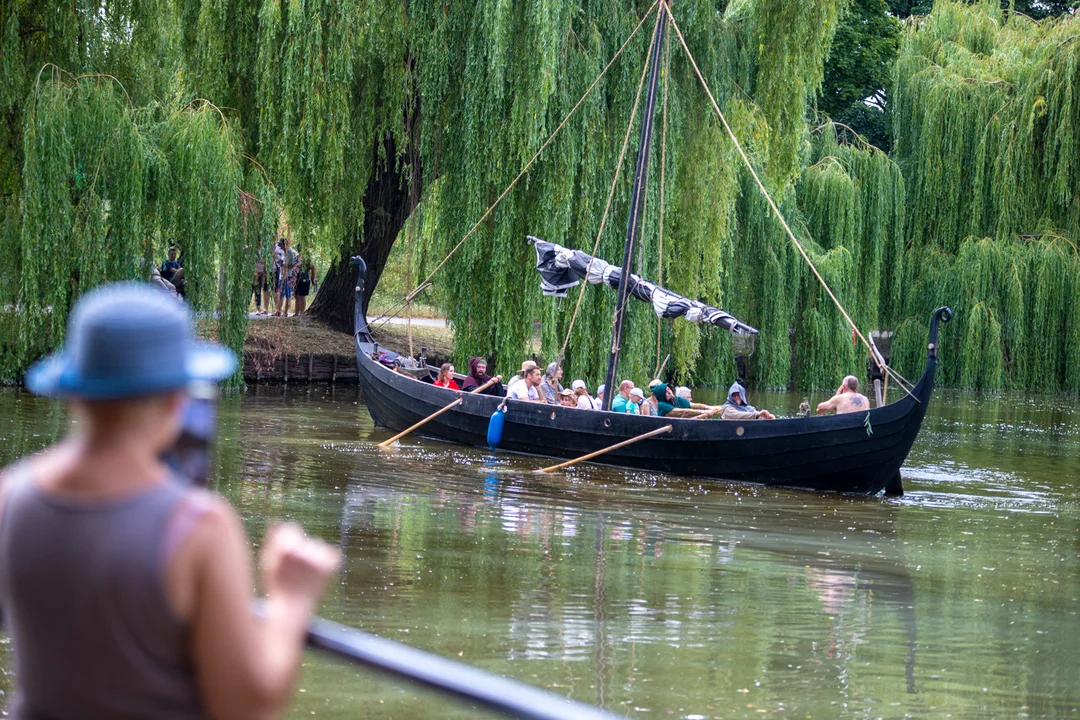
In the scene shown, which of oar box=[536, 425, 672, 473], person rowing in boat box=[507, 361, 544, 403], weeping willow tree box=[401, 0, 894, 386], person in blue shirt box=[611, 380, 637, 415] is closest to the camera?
oar box=[536, 425, 672, 473]

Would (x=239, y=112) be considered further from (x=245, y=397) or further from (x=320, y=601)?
(x=320, y=601)

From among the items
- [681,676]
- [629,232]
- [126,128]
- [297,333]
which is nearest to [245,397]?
[297,333]

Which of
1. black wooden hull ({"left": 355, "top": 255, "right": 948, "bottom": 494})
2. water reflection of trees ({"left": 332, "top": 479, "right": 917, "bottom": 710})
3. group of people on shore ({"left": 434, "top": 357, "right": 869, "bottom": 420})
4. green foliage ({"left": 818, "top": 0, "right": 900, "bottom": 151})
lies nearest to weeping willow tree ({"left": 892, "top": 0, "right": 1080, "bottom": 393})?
green foliage ({"left": 818, "top": 0, "right": 900, "bottom": 151})

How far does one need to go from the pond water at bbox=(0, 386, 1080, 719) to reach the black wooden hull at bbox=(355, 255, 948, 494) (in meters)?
0.37

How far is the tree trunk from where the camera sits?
21.2 m

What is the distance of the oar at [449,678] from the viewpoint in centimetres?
234

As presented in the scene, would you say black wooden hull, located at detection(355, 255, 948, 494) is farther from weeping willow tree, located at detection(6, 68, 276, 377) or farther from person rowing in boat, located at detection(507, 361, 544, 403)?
weeping willow tree, located at detection(6, 68, 276, 377)

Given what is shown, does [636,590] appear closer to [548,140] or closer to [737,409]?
[737,409]

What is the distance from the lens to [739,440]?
1552 centimetres

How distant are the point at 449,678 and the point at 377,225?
22.2 metres

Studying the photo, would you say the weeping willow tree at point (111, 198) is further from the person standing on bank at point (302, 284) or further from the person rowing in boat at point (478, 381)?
the person standing on bank at point (302, 284)

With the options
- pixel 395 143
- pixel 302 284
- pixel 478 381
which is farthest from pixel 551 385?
pixel 302 284

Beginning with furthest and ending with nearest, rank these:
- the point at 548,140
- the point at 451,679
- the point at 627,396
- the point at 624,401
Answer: the point at 548,140 < the point at 627,396 < the point at 624,401 < the point at 451,679

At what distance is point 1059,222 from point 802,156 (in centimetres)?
599
